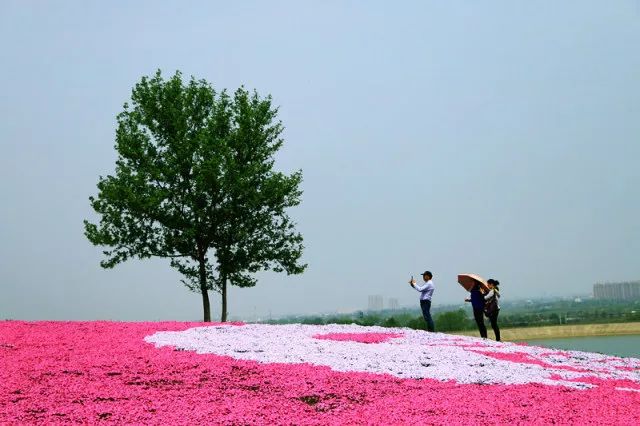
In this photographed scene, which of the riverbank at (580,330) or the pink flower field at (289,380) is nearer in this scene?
the pink flower field at (289,380)

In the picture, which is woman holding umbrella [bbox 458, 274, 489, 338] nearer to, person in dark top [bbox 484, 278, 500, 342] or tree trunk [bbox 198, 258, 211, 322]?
person in dark top [bbox 484, 278, 500, 342]

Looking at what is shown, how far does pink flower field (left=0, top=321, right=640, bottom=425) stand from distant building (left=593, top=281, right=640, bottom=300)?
155970mm

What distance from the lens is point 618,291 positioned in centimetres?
17262

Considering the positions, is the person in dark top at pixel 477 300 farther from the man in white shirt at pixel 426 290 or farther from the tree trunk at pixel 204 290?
the tree trunk at pixel 204 290

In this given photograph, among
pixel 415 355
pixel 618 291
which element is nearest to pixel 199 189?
pixel 415 355

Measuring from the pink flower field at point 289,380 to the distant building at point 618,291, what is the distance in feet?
512

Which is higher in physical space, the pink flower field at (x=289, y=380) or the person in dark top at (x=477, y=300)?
the person in dark top at (x=477, y=300)

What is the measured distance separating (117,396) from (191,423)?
9.56 feet

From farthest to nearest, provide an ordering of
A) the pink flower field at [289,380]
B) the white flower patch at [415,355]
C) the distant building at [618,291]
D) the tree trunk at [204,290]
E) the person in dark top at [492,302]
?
the distant building at [618,291]
the tree trunk at [204,290]
the person in dark top at [492,302]
the white flower patch at [415,355]
the pink flower field at [289,380]

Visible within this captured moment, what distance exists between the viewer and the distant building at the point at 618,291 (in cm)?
16750

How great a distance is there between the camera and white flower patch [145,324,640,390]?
18.0 m

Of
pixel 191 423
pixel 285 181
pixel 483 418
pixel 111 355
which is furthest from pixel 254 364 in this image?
pixel 285 181

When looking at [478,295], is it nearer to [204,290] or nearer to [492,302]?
[492,302]

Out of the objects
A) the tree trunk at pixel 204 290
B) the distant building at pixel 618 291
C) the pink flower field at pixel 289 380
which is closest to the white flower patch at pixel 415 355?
the pink flower field at pixel 289 380
